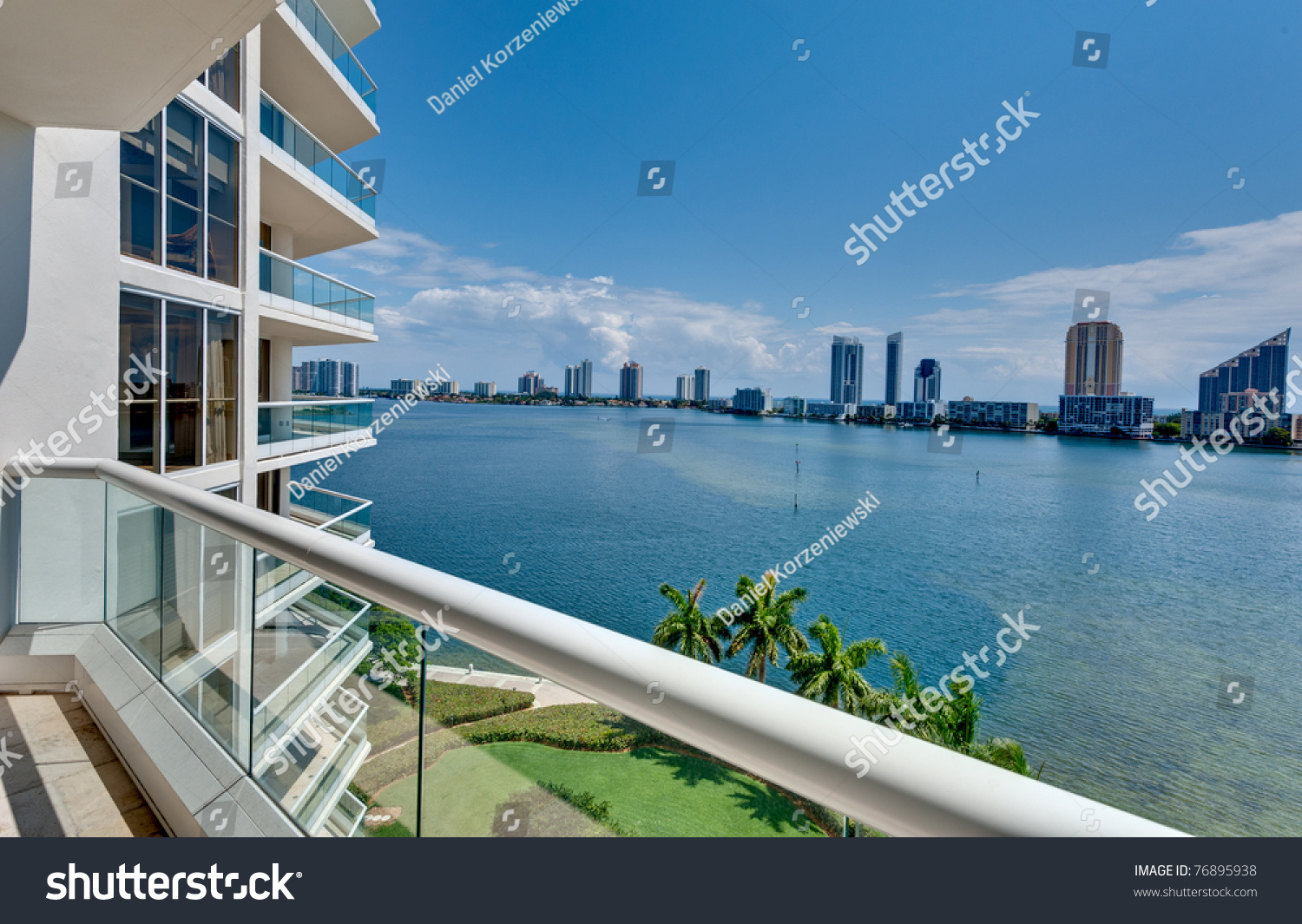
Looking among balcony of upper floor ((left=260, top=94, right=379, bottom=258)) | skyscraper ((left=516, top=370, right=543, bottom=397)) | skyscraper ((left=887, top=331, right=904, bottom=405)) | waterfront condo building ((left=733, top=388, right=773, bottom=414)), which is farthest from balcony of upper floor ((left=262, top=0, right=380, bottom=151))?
waterfront condo building ((left=733, top=388, right=773, bottom=414))

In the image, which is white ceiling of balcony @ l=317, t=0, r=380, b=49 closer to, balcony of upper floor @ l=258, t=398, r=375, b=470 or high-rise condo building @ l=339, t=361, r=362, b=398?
balcony of upper floor @ l=258, t=398, r=375, b=470

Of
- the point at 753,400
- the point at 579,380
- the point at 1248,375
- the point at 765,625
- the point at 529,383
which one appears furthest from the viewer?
the point at 753,400

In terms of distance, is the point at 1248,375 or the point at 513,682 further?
the point at 1248,375

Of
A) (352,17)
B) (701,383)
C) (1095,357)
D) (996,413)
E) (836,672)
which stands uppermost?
(1095,357)

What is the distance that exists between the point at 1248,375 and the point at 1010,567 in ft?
101

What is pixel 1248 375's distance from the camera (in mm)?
54156

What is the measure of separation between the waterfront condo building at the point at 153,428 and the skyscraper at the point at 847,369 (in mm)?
87450

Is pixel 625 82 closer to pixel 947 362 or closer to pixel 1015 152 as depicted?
pixel 1015 152

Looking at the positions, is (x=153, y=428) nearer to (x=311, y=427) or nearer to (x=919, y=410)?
(x=311, y=427)

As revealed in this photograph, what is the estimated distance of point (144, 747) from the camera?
2229 mm

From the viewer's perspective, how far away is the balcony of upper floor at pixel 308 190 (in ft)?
33.1

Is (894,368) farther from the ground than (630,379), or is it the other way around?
(894,368)

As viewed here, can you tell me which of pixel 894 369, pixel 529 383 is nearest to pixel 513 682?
pixel 529 383
